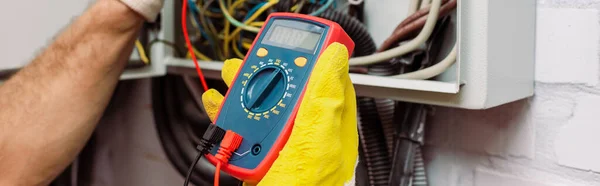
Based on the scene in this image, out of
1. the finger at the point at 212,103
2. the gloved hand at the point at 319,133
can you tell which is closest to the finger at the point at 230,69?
the finger at the point at 212,103

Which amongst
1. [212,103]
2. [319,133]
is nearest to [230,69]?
[212,103]

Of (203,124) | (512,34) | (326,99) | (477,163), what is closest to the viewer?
(326,99)

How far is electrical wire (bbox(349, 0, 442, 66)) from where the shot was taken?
61cm

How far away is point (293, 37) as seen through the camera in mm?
546

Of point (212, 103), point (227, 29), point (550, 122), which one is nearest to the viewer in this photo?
point (212, 103)

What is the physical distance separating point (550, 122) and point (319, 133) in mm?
385

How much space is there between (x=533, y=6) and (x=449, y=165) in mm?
258

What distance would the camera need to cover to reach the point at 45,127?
2.33 ft

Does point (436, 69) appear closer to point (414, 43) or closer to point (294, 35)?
point (414, 43)

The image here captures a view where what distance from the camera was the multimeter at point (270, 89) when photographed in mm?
496

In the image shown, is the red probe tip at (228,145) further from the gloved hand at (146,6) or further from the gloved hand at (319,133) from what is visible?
the gloved hand at (146,6)

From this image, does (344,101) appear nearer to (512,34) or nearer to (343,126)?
(343,126)

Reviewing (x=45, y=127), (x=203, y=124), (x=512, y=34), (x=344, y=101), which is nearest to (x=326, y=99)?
(x=344, y=101)

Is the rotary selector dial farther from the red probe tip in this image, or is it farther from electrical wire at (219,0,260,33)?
electrical wire at (219,0,260,33)
